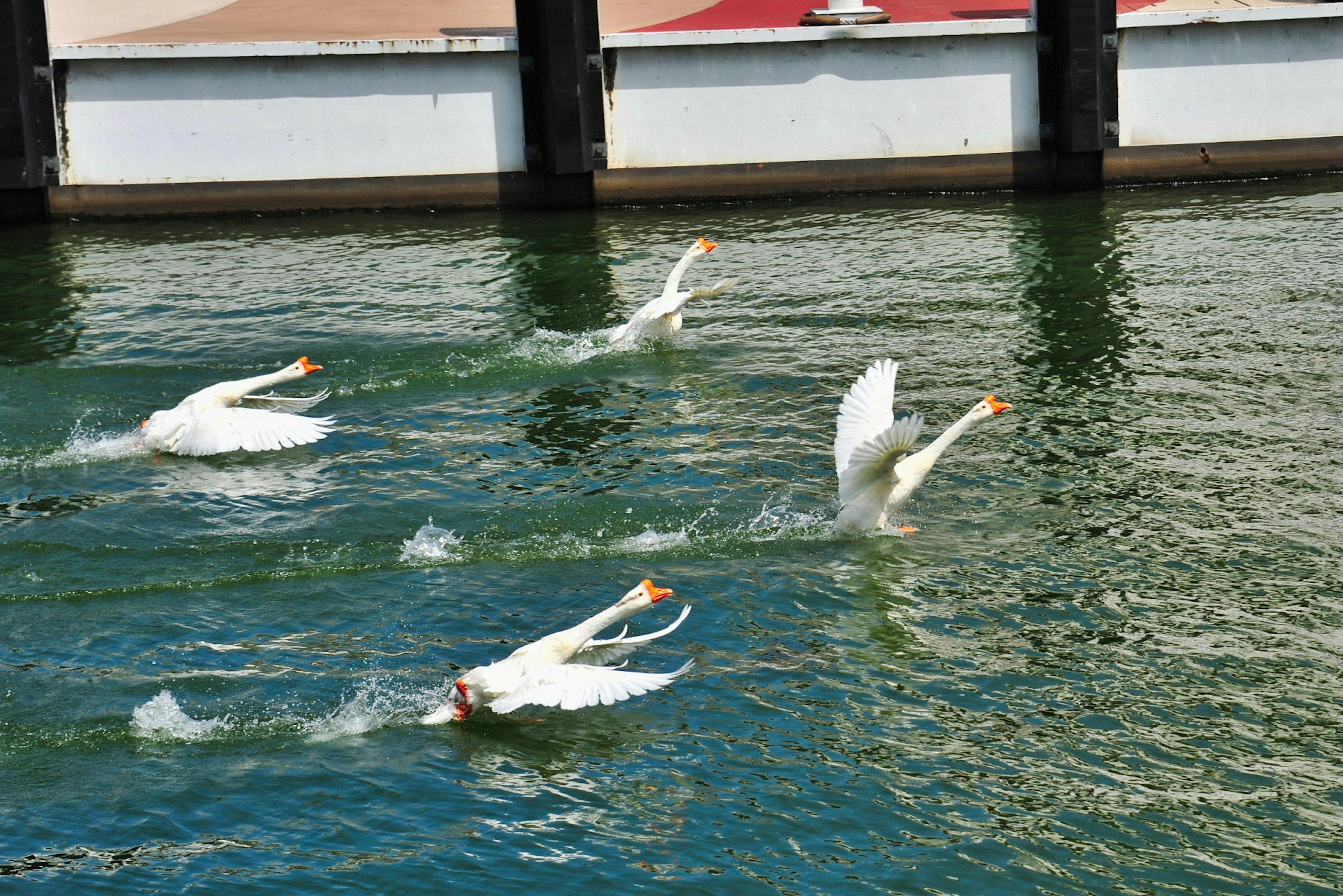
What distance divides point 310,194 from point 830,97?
852 centimetres

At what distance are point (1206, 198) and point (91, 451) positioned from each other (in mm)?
17246

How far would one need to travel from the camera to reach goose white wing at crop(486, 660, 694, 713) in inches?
356

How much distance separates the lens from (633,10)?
105 ft

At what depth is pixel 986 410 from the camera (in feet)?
40.4

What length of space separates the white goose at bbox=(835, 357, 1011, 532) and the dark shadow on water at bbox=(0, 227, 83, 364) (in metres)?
10.1

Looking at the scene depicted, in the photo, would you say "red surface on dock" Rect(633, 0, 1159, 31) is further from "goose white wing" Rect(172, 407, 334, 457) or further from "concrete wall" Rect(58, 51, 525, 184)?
"goose white wing" Rect(172, 407, 334, 457)

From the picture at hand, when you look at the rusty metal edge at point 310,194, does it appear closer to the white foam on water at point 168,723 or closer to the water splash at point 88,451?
the water splash at point 88,451

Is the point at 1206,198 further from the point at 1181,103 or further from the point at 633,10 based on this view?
the point at 633,10

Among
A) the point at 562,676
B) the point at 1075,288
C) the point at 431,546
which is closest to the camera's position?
the point at 562,676

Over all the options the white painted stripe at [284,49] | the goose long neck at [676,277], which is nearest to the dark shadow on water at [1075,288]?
the goose long neck at [676,277]

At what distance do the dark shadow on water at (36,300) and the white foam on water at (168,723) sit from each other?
9238mm

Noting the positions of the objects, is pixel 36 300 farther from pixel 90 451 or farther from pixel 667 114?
pixel 667 114

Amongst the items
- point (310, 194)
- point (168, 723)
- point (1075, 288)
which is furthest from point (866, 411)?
point (310, 194)

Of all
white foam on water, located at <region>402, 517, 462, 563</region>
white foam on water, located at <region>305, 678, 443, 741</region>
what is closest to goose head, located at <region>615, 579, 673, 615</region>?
white foam on water, located at <region>305, 678, 443, 741</region>
